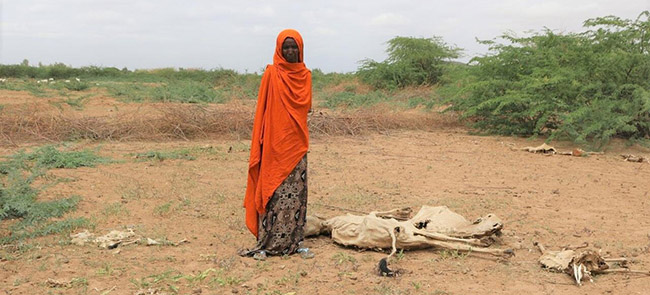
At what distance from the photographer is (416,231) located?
412 cm

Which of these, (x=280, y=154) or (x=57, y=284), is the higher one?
(x=280, y=154)

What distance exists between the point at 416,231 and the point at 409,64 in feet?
57.4

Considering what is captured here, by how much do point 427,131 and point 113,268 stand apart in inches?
328

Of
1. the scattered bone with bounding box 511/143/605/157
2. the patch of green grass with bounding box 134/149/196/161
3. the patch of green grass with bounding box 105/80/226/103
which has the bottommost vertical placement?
the patch of green grass with bounding box 134/149/196/161

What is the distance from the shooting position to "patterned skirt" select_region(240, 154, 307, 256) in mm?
4016

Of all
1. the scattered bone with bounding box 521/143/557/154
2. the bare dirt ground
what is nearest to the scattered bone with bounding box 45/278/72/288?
the bare dirt ground

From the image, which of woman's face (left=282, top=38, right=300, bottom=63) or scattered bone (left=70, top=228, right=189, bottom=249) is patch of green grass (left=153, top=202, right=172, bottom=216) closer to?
scattered bone (left=70, top=228, right=189, bottom=249)

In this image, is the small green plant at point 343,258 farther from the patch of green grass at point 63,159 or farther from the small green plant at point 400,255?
the patch of green grass at point 63,159

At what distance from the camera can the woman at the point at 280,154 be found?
396cm

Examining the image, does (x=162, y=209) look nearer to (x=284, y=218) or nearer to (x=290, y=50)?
(x=284, y=218)

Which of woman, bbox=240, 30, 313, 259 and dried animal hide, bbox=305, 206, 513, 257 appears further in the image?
dried animal hide, bbox=305, 206, 513, 257

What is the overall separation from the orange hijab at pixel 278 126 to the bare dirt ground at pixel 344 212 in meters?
0.59

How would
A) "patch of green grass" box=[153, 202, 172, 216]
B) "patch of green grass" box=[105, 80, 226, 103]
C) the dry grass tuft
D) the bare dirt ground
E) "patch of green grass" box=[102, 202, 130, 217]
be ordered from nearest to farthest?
the bare dirt ground
"patch of green grass" box=[102, 202, 130, 217]
"patch of green grass" box=[153, 202, 172, 216]
the dry grass tuft
"patch of green grass" box=[105, 80, 226, 103]

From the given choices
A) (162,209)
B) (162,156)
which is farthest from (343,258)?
(162,156)
